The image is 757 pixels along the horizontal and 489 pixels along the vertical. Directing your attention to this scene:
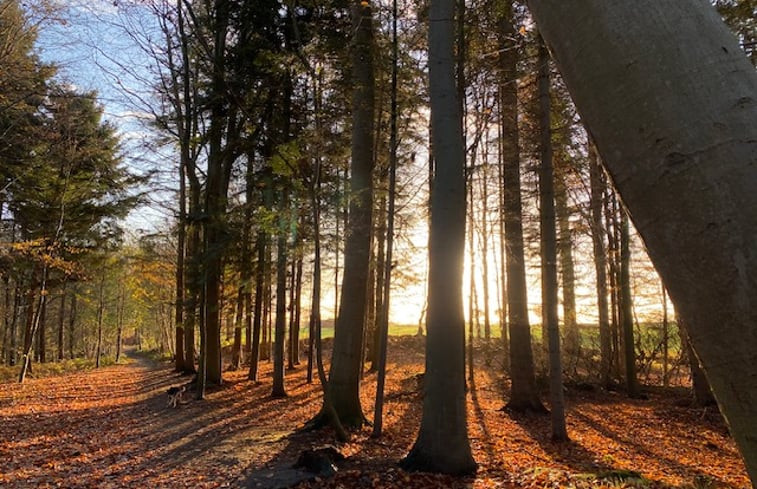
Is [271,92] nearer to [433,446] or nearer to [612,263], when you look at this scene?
[433,446]

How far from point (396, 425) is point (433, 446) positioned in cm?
415

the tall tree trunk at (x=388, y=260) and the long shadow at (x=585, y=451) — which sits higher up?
the tall tree trunk at (x=388, y=260)

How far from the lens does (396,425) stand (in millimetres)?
9594

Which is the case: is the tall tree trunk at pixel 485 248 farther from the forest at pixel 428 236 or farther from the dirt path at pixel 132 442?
the dirt path at pixel 132 442

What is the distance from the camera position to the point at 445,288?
19.9 ft

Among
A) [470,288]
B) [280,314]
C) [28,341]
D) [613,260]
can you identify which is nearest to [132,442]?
[280,314]

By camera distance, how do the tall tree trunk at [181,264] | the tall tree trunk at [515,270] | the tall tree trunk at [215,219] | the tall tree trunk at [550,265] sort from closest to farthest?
the tall tree trunk at [550,265]
the tall tree trunk at [515,270]
the tall tree trunk at [215,219]
the tall tree trunk at [181,264]

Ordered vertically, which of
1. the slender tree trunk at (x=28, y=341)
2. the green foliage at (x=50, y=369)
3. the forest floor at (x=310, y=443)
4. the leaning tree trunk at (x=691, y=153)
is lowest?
the green foliage at (x=50, y=369)

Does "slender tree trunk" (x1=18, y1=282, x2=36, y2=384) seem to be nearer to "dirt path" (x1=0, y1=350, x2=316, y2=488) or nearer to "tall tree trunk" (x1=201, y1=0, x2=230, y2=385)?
"dirt path" (x1=0, y1=350, x2=316, y2=488)

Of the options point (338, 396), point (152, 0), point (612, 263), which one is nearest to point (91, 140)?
point (152, 0)

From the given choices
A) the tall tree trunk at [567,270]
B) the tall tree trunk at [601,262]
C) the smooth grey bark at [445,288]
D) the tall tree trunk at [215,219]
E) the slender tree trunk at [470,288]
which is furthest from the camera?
the tall tree trunk at [567,270]

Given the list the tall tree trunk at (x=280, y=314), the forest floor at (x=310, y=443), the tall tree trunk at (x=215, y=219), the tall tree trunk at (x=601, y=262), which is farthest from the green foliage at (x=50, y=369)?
the tall tree trunk at (x=601, y=262)

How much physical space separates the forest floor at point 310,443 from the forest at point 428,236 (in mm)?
76

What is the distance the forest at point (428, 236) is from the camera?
0.86 meters
